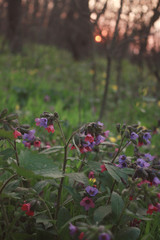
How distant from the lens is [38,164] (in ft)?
3.55

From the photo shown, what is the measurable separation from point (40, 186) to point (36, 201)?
10 cm

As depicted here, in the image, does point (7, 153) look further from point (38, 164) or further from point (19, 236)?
point (19, 236)

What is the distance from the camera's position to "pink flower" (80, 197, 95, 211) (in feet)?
4.15

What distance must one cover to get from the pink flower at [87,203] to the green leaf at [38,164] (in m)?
0.26

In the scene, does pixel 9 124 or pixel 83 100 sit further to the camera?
pixel 83 100

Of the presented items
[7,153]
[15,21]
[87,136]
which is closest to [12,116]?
[7,153]

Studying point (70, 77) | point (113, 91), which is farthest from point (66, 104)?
A: point (70, 77)

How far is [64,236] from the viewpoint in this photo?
3.92 feet

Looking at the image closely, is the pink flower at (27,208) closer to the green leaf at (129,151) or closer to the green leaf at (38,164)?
the green leaf at (38,164)

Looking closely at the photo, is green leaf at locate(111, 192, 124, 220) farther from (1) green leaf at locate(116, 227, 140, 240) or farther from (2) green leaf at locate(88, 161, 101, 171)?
(2) green leaf at locate(88, 161, 101, 171)

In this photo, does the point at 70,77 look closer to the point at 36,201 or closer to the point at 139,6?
the point at 139,6

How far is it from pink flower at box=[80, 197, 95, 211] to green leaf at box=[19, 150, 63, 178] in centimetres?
26

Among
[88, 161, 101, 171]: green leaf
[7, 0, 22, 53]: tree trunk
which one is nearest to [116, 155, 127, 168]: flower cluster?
[88, 161, 101, 171]: green leaf

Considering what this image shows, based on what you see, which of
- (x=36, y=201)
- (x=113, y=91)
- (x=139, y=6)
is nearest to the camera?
(x=36, y=201)
